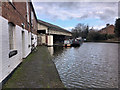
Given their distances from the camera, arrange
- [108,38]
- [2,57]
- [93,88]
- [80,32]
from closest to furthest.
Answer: [2,57] → [93,88] → [108,38] → [80,32]

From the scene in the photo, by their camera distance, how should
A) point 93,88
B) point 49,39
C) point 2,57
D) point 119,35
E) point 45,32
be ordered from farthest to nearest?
point 119,35 → point 45,32 → point 49,39 → point 93,88 → point 2,57

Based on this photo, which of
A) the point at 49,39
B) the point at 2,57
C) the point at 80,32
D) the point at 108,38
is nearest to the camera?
the point at 2,57

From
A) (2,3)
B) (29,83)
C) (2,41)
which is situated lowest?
(29,83)

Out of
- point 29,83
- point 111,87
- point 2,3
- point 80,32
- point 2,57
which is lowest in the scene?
point 111,87

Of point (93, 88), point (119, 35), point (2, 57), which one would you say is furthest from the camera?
point (119, 35)

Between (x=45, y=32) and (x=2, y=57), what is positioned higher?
(x=45, y=32)

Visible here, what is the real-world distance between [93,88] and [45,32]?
71.5 ft

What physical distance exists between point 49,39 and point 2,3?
19.5 meters

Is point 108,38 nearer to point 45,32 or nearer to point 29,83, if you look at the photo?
point 45,32

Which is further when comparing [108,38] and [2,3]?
[108,38]

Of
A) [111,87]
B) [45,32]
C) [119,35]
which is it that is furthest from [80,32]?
[111,87]

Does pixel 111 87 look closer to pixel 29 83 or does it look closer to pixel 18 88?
pixel 29 83

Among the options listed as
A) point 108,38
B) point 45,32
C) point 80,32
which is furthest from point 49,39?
point 80,32

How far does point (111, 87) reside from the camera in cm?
439
